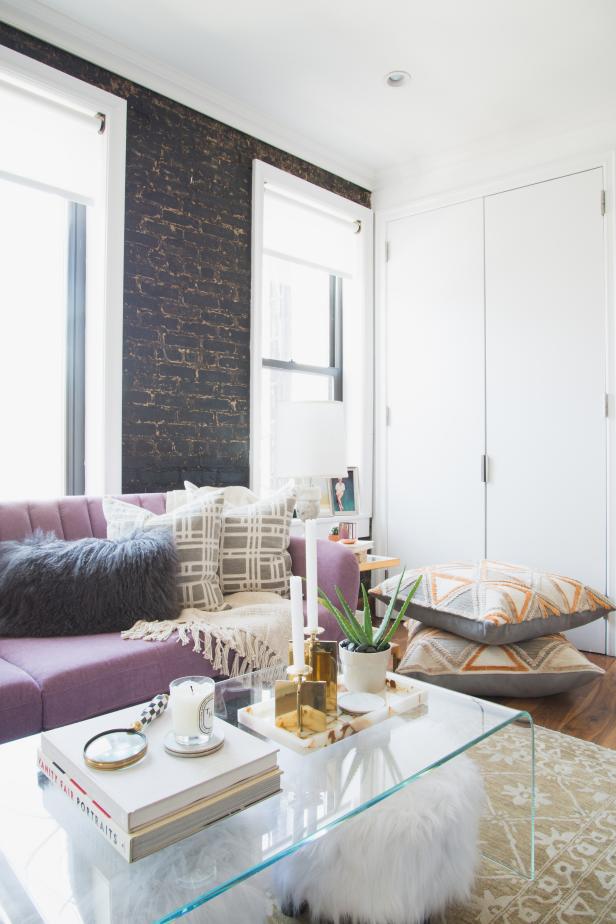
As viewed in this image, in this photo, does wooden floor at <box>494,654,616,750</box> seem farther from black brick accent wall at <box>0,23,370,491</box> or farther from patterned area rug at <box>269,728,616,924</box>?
black brick accent wall at <box>0,23,370,491</box>

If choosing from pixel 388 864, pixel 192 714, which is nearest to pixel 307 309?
pixel 192 714

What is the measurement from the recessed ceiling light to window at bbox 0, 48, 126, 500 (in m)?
1.27

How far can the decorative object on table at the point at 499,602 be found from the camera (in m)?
2.46

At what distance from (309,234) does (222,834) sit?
352 centimetres

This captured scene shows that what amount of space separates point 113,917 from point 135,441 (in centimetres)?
228

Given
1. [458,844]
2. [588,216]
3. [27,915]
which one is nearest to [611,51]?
[588,216]

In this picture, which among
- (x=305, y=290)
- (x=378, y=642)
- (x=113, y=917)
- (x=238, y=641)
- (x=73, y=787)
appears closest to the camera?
(x=113, y=917)

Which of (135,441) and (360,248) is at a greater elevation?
(360,248)

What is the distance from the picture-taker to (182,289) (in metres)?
3.17

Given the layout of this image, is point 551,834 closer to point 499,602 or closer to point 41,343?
point 499,602

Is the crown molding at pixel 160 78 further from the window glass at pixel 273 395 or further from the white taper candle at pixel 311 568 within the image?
the white taper candle at pixel 311 568

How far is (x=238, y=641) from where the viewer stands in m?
1.96

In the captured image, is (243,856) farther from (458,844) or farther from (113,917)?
(458,844)

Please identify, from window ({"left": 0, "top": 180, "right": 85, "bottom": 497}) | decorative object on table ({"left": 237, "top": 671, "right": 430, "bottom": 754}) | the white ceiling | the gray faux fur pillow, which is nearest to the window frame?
the white ceiling
